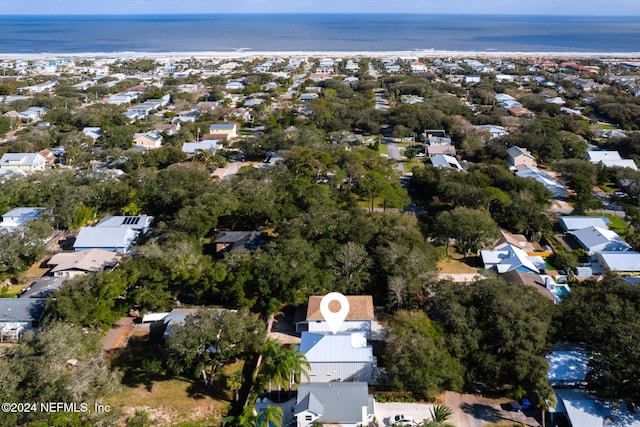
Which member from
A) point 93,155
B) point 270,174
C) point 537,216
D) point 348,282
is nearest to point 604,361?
point 348,282

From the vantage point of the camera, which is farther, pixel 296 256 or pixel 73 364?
pixel 296 256

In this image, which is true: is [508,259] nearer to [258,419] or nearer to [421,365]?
[421,365]

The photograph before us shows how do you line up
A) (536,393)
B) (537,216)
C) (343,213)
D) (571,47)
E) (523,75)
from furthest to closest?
1. (571,47)
2. (523,75)
3. (537,216)
4. (343,213)
5. (536,393)

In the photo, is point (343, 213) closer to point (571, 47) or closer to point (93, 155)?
point (93, 155)

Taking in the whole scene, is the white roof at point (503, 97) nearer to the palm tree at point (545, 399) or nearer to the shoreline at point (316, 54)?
the shoreline at point (316, 54)

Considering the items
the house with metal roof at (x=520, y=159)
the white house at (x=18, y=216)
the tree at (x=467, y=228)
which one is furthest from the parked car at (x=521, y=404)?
the house with metal roof at (x=520, y=159)

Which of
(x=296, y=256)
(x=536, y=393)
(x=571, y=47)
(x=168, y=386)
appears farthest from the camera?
(x=571, y=47)
